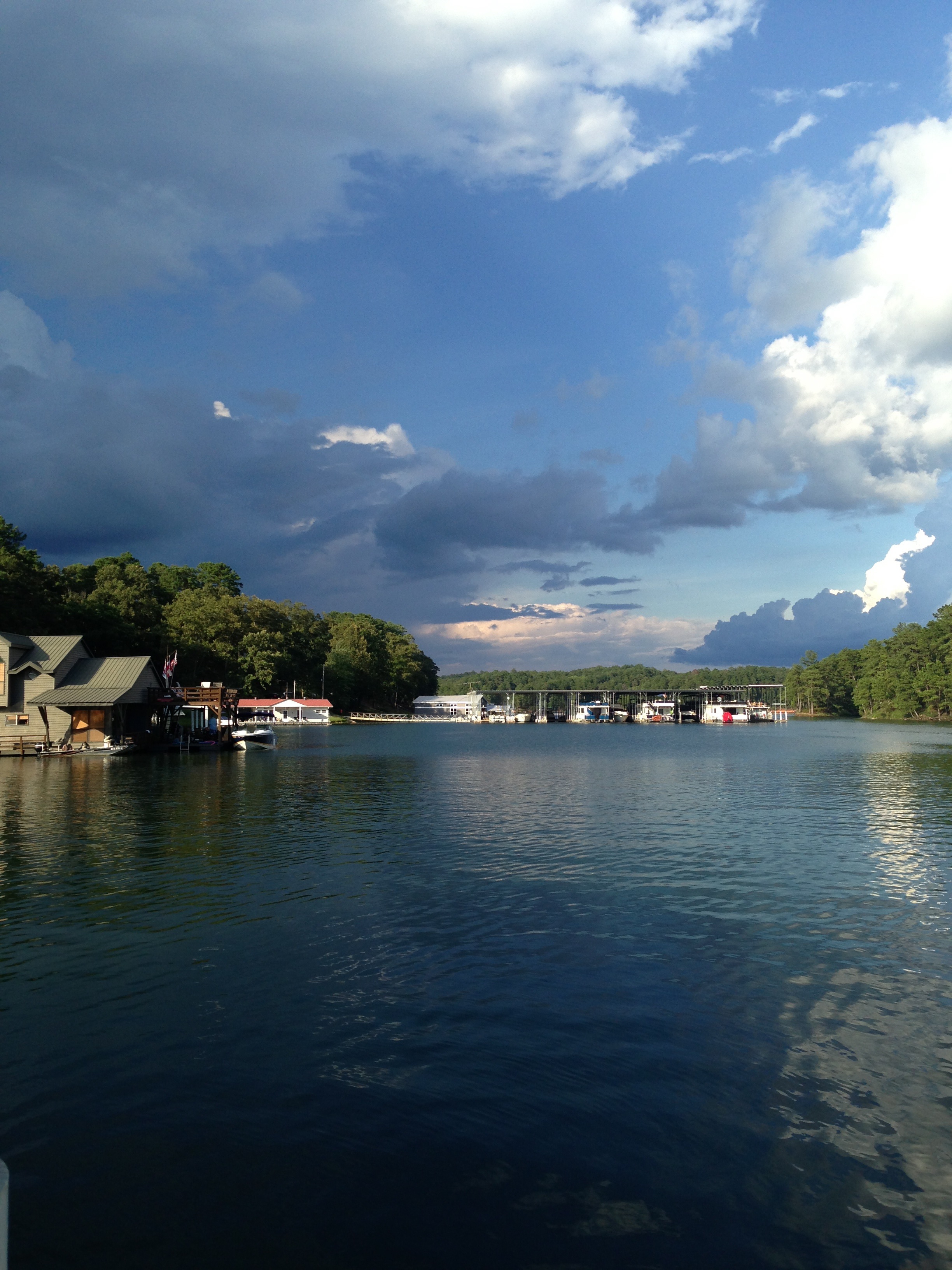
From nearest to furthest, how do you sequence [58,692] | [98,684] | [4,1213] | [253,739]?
[4,1213], [58,692], [98,684], [253,739]

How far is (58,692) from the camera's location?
62.3m

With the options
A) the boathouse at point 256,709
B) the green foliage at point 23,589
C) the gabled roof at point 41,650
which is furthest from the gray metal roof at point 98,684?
the boathouse at point 256,709

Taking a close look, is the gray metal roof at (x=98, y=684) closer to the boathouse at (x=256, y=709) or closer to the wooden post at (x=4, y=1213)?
the wooden post at (x=4, y=1213)

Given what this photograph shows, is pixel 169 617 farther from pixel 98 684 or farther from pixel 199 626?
pixel 98 684

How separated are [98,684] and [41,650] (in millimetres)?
5018

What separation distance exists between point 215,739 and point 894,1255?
80.8 meters

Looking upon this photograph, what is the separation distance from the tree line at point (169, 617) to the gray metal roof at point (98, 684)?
13.6 metres

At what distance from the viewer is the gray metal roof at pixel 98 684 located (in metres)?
61.6

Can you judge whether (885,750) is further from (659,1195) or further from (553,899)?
(659,1195)

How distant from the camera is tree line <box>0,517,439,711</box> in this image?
79062 mm

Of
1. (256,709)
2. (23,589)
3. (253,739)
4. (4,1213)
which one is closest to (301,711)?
(256,709)

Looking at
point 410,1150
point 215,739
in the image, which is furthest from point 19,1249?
point 215,739

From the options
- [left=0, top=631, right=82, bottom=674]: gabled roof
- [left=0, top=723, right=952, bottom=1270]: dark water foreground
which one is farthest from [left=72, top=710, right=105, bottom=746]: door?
[left=0, top=723, right=952, bottom=1270]: dark water foreground

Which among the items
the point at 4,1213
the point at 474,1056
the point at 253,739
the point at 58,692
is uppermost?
the point at 58,692
